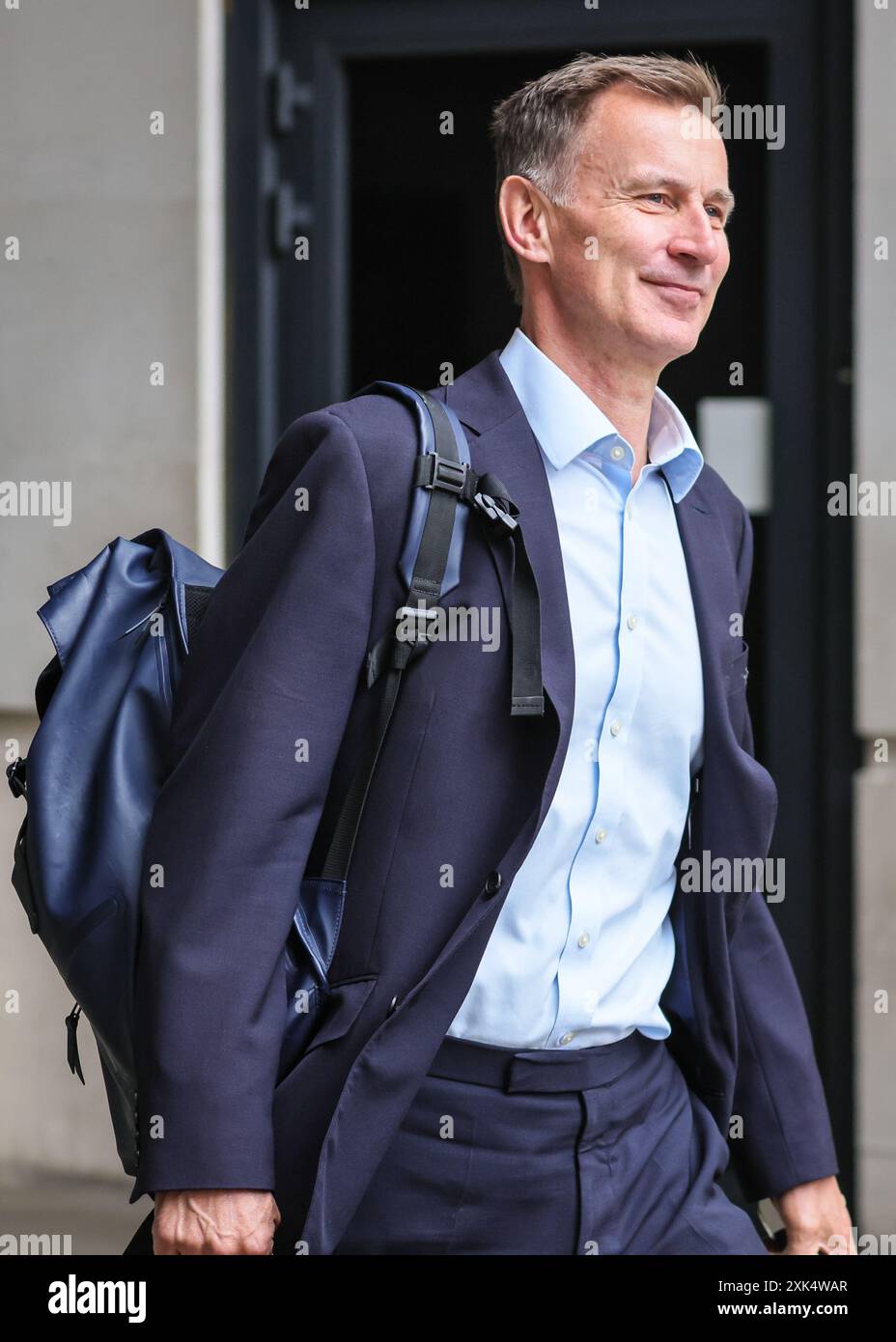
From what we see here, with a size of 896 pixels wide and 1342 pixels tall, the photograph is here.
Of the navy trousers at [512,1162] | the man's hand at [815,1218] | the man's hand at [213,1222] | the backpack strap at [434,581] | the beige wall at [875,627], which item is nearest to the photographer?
the man's hand at [213,1222]

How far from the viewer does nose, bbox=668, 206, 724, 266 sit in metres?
2.37

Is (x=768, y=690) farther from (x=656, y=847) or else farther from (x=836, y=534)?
(x=656, y=847)

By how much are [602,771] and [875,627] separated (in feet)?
7.58

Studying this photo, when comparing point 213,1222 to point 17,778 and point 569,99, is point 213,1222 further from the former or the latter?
point 569,99

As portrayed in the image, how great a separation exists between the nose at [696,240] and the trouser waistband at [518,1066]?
1.19 meters

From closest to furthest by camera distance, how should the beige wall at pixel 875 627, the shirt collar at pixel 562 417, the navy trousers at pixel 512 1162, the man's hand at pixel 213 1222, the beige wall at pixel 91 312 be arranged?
1. the man's hand at pixel 213 1222
2. the navy trousers at pixel 512 1162
3. the shirt collar at pixel 562 417
4. the beige wall at pixel 875 627
5. the beige wall at pixel 91 312

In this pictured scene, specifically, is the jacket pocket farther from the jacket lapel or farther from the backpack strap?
the jacket lapel

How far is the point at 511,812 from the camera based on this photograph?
212 cm

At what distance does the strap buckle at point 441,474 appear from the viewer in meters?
2.11

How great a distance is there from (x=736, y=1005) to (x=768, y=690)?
197 cm

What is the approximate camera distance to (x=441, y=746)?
2.12 m

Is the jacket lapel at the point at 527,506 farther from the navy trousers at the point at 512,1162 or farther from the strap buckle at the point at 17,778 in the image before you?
the strap buckle at the point at 17,778

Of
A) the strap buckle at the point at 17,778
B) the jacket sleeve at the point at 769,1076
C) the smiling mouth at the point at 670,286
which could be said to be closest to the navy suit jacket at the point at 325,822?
the strap buckle at the point at 17,778
